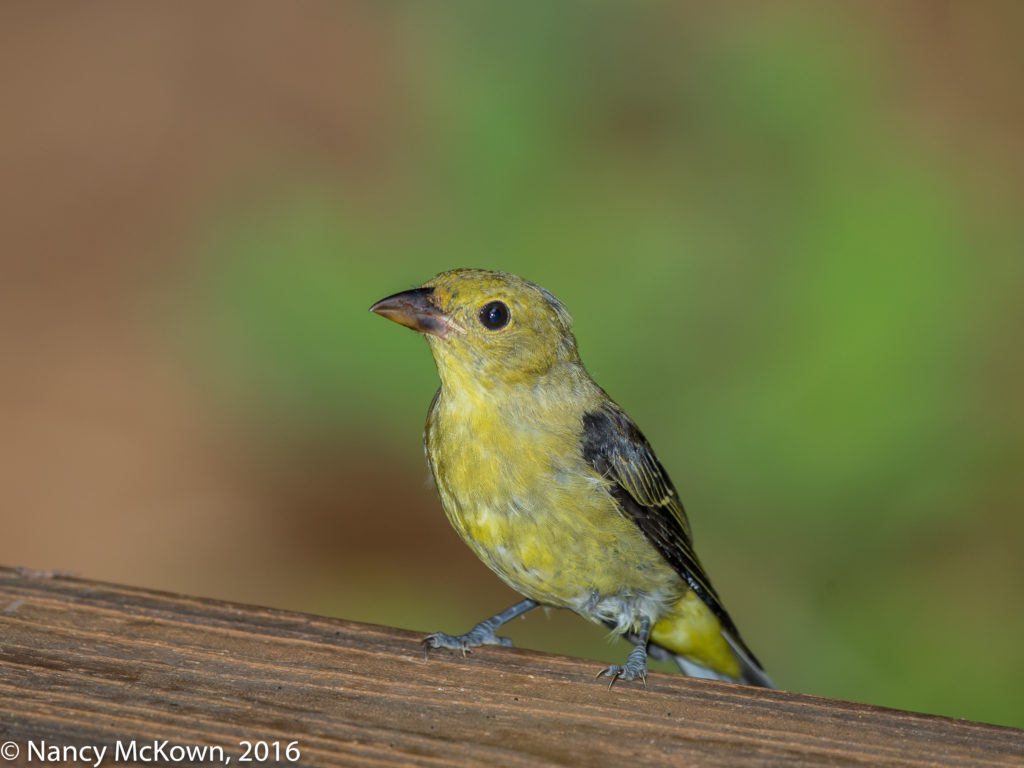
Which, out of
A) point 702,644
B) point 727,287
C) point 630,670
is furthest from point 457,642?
point 727,287

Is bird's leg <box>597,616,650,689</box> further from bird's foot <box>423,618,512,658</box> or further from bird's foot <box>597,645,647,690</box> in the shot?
bird's foot <box>423,618,512,658</box>

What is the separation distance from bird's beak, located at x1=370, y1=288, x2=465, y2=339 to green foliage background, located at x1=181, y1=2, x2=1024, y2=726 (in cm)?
168

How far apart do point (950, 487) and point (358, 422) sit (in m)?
2.74

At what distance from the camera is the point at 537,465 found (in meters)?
4.05

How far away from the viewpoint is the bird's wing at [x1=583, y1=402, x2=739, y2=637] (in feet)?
14.0

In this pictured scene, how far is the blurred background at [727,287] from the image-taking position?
5.52 metres

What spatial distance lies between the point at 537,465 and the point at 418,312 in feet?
2.06

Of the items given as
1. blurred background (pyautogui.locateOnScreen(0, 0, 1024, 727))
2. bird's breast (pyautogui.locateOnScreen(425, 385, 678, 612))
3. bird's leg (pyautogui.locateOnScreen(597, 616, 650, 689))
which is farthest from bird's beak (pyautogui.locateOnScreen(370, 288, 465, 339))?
bird's leg (pyautogui.locateOnScreen(597, 616, 650, 689))

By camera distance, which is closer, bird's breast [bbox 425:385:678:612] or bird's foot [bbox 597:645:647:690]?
bird's foot [bbox 597:645:647:690]

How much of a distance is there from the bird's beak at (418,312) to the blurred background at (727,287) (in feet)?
2.58

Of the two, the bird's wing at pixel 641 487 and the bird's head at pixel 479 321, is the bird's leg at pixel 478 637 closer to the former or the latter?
the bird's wing at pixel 641 487

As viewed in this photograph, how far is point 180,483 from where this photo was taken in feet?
27.9

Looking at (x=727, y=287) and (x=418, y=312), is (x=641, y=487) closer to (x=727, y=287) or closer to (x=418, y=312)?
(x=418, y=312)

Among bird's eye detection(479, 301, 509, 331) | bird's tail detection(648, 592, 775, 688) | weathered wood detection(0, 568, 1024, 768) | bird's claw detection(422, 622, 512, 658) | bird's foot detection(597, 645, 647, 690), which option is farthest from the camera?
bird's tail detection(648, 592, 775, 688)
